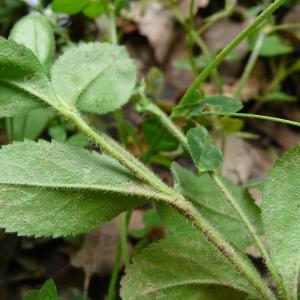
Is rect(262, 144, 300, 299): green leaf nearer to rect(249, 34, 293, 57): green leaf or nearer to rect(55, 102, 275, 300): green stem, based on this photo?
rect(55, 102, 275, 300): green stem

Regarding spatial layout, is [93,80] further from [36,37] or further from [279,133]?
[279,133]

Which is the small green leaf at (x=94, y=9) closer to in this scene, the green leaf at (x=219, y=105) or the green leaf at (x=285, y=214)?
the green leaf at (x=219, y=105)

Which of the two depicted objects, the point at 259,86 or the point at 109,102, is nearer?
the point at 109,102

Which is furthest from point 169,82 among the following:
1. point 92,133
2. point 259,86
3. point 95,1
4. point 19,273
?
point 92,133

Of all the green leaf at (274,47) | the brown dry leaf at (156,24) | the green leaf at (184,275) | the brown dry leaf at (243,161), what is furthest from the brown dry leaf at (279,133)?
the green leaf at (184,275)

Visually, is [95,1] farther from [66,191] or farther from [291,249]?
[291,249]

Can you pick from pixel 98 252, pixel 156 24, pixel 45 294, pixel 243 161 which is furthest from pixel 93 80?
pixel 156 24
